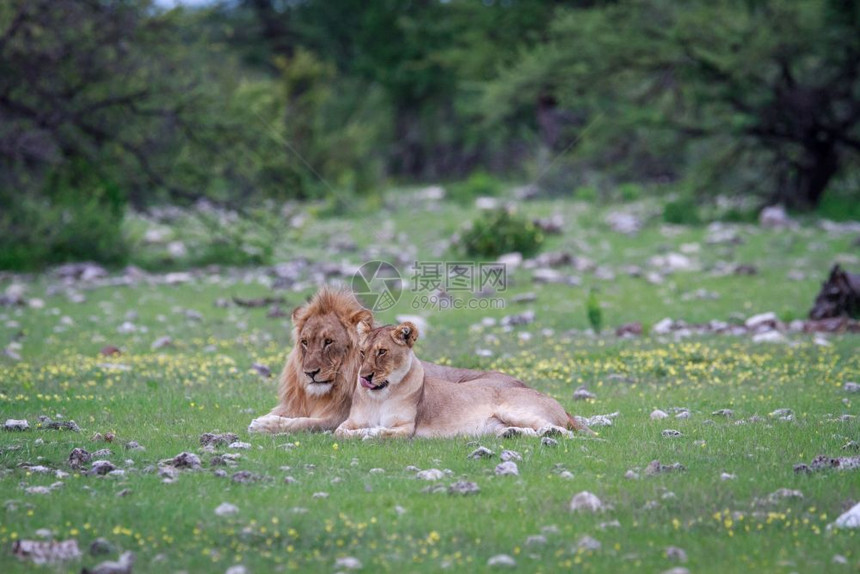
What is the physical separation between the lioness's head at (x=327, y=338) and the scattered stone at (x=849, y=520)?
14.9 feet

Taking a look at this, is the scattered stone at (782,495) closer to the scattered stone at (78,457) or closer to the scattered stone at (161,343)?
the scattered stone at (78,457)

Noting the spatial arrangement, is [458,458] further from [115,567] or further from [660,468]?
[115,567]

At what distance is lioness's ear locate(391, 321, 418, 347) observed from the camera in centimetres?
954

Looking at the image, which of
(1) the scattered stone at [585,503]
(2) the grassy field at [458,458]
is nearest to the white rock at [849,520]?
(2) the grassy field at [458,458]

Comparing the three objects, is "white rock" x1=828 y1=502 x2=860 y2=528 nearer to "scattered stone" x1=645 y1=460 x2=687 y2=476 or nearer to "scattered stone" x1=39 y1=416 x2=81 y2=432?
"scattered stone" x1=645 y1=460 x2=687 y2=476

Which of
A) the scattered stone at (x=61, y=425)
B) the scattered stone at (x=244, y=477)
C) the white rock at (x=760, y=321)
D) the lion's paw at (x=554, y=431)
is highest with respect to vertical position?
the scattered stone at (x=244, y=477)

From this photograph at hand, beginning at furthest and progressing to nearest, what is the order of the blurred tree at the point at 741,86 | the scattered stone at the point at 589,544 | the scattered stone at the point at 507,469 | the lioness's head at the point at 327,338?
the blurred tree at the point at 741,86 < the lioness's head at the point at 327,338 < the scattered stone at the point at 507,469 < the scattered stone at the point at 589,544

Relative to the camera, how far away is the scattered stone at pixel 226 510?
6.83 m

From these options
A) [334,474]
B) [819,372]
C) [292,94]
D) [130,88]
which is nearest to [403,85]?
[292,94]

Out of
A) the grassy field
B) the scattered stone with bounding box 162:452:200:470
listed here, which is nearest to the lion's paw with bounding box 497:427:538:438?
the grassy field

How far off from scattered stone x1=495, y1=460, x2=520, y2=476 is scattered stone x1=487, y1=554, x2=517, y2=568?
1.87 metres

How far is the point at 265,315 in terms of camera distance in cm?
1880

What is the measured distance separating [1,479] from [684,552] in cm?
477

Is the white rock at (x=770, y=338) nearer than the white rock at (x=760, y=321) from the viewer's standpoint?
Yes
